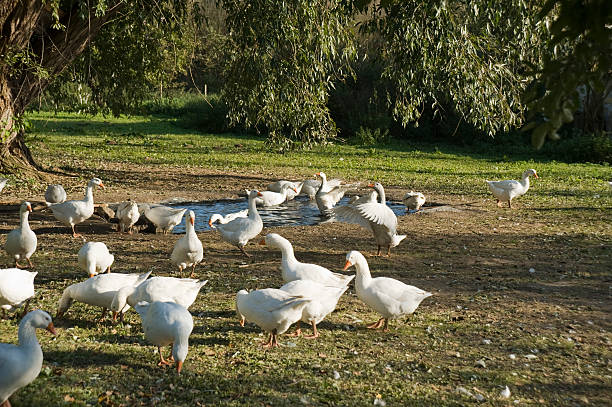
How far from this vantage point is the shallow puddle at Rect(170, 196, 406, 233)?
12.4 metres

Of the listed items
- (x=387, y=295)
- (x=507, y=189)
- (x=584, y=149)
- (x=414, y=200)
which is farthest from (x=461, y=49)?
(x=584, y=149)

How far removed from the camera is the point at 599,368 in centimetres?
557

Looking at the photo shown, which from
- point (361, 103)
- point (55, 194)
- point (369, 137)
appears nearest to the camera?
point (55, 194)

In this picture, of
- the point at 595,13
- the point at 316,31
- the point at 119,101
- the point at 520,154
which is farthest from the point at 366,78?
the point at 595,13

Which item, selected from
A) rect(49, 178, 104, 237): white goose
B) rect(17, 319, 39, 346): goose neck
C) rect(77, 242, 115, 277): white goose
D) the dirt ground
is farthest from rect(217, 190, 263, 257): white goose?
rect(17, 319, 39, 346): goose neck

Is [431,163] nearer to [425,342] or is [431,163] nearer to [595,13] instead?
[425,342]

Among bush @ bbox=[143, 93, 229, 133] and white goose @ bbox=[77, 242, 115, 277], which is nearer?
white goose @ bbox=[77, 242, 115, 277]

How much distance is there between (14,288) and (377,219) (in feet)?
16.3

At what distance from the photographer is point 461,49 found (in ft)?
35.6

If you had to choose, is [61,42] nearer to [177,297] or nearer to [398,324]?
[177,297]

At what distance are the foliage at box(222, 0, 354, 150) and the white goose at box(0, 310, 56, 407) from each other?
7.41 meters

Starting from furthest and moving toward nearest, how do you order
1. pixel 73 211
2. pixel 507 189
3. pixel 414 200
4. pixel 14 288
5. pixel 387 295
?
pixel 507 189, pixel 414 200, pixel 73 211, pixel 387 295, pixel 14 288

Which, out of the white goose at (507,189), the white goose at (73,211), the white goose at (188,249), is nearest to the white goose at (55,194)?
the white goose at (73,211)

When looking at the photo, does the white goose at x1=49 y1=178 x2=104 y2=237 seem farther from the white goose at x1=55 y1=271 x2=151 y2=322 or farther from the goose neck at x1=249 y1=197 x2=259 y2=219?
the white goose at x1=55 y1=271 x2=151 y2=322
